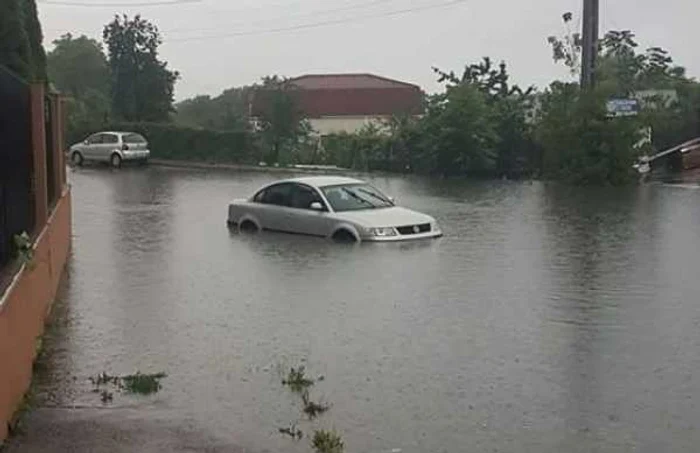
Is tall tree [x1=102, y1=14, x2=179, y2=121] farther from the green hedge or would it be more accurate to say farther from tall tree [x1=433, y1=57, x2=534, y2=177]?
tall tree [x1=433, y1=57, x2=534, y2=177]

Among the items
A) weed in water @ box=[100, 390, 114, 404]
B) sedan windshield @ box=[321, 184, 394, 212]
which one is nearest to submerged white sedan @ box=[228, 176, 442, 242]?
sedan windshield @ box=[321, 184, 394, 212]

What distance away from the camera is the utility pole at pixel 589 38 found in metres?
40.8

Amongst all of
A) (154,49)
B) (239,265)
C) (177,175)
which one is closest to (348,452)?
(239,265)

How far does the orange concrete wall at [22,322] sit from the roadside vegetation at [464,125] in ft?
101

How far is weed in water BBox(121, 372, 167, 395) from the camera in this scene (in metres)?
9.00

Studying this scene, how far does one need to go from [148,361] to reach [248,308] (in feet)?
10.5

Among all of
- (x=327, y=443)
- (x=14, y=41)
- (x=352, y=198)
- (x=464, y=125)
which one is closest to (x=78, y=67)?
(x=464, y=125)

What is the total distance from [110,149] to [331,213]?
103ft

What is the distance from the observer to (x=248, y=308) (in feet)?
43.4

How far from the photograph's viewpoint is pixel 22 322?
8.66 m

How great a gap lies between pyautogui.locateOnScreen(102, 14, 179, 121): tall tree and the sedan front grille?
42989 millimetres

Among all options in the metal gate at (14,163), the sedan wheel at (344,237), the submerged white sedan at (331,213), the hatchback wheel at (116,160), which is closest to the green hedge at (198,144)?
the hatchback wheel at (116,160)

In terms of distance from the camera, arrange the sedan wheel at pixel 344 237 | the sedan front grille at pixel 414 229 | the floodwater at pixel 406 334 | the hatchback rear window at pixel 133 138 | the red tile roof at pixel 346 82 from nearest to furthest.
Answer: the floodwater at pixel 406 334 < the sedan wheel at pixel 344 237 < the sedan front grille at pixel 414 229 < the hatchback rear window at pixel 133 138 < the red tile roof at pixel 346 82

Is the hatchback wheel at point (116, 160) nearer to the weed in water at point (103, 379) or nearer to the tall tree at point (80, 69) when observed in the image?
the tall tree at point (80, 69)
